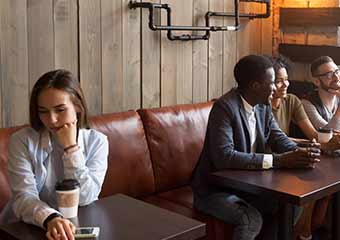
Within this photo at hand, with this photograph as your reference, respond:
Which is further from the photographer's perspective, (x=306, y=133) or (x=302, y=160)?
(x=306, y=133)

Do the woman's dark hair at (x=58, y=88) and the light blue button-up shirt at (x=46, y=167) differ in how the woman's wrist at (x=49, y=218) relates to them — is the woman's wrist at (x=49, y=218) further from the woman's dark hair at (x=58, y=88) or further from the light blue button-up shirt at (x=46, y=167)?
the woman's dark hair at (x=58, y=88)

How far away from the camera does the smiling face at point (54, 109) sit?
1.88 m

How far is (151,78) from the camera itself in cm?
326

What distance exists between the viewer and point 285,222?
218cm

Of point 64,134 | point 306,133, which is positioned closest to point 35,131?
point 64,134

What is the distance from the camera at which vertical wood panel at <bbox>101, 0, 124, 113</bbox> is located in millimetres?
2957

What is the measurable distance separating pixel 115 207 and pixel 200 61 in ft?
6.31

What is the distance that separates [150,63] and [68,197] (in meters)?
1.68

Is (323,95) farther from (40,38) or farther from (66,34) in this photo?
(40,38)

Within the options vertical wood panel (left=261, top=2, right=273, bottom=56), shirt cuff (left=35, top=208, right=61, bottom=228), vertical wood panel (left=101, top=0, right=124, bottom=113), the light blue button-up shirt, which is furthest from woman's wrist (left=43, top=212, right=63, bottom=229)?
vertical wood panel (left=261, top=2, right=273, bottom=56)

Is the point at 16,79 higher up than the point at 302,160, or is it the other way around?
the point at 16,79

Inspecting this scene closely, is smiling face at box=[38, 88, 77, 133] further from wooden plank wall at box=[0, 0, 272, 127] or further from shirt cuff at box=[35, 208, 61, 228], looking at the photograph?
wooden plank wall at box=[0, 0, 272, 127]

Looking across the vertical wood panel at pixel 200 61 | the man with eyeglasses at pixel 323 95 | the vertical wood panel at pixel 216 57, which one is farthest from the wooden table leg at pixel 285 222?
the vertical wood panel at pixel 216 57

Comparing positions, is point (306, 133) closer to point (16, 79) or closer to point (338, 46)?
point (338, 46)
